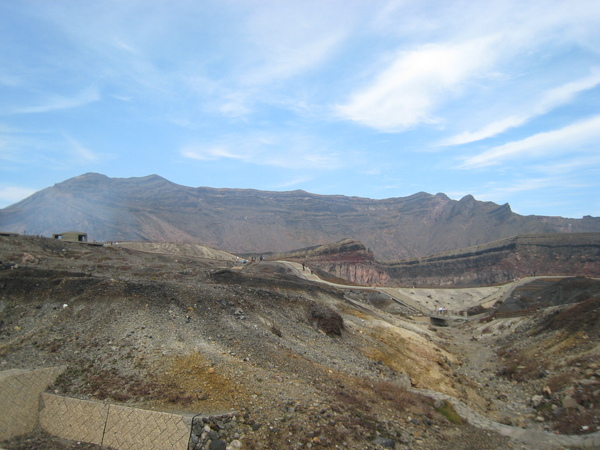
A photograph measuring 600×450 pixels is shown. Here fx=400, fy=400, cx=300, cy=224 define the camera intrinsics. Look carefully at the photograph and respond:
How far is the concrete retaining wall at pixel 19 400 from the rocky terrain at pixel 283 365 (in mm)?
627

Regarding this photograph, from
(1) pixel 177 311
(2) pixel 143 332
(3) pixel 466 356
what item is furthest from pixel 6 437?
(3) pixel 466 356

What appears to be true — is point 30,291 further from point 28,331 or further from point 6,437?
point 6,437

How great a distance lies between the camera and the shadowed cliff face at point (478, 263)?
11162 centimetres

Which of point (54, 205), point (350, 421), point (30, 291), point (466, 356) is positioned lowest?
point (466, 356)

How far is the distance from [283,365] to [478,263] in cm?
12435

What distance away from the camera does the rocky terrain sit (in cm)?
1238

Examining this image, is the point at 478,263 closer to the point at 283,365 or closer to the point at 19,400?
the point at 283,365

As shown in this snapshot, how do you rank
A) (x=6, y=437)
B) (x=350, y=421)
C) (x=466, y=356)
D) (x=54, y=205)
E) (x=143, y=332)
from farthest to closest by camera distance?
(x=54, y=205) → (x=466, y=356) → (x=143, y=332) → (x=350, y=421) → (x=6, y=437)

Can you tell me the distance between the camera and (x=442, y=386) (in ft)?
73.9

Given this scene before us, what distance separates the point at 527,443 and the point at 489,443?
160 cm

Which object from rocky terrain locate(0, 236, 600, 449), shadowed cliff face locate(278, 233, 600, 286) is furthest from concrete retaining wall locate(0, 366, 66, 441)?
shadowed cliff face locate(278, 233, 600, 286)

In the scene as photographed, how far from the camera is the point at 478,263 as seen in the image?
416 feet

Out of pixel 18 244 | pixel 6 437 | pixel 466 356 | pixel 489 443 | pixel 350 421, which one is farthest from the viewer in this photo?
pixel 18 244

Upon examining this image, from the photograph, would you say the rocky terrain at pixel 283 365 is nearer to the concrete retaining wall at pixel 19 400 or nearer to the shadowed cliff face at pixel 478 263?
the concrete retaining wall at pixel 19 400
